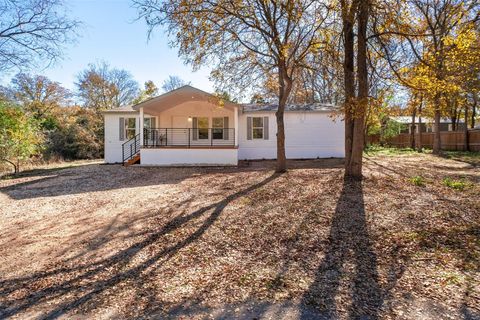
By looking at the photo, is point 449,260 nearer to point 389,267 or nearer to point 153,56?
point 389,267

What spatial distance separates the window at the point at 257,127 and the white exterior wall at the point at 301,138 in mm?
213

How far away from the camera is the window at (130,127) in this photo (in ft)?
55.5

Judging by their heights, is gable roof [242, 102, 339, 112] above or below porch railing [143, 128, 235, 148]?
above

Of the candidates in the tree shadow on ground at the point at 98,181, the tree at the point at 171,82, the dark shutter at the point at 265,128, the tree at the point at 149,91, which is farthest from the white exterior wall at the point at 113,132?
the tree at the point at 171,82

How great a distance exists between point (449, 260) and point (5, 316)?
16.5 feet

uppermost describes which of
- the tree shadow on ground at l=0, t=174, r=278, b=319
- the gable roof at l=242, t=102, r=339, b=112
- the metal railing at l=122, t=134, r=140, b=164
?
the gable roof at l=242, t=102, r=339, b=112

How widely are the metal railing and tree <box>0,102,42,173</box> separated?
4.27 metres

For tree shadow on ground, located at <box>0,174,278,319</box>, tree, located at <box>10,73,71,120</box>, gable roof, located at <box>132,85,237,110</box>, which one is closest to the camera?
tree shadow on ground, located at <box>0,174,278,319</box>

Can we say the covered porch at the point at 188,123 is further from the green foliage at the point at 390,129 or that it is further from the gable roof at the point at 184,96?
the green foliage at the point at 390,129

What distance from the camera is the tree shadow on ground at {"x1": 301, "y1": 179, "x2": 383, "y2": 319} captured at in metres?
2.99

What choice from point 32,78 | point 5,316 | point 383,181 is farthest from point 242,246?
point 32,78

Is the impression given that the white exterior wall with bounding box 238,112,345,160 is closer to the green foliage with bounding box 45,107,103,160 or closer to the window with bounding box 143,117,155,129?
the window with bounding box 143,117,155,129

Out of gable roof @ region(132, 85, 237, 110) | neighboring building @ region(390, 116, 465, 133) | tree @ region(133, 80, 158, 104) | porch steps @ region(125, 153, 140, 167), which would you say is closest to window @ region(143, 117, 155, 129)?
porch steps @ region(125, 153, 140, 167)

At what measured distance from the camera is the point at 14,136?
14.4 metres
